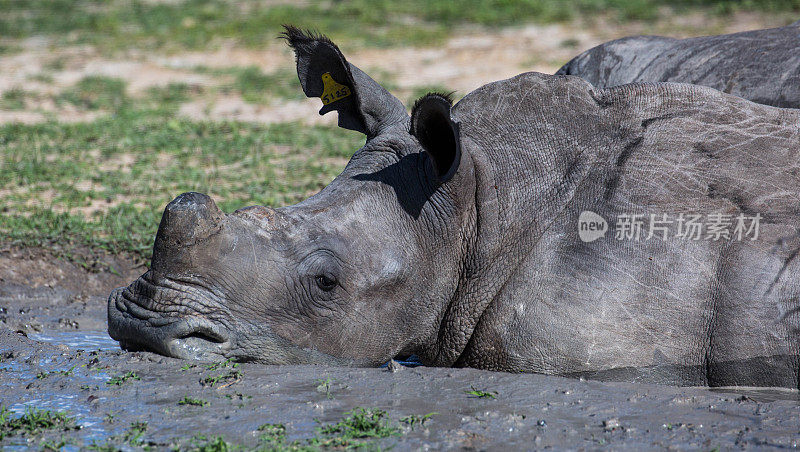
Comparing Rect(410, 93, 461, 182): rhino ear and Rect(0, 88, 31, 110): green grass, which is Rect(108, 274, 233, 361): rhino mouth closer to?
Rect(410, 93, 461, 182): rhino ear

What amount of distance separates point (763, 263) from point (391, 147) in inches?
78.2

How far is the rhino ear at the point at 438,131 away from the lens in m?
4.69

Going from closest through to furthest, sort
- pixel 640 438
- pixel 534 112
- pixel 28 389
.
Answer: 1. pixel 640 438
2. pixel 28 389
3. pixel 534 112

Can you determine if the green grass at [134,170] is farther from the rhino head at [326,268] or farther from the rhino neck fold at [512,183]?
the rhino neck fold at [512,183]

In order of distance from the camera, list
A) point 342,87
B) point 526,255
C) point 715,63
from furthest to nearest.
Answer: point 715,63
point 342,87
point 526,255

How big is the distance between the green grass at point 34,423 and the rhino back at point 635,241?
2005mm

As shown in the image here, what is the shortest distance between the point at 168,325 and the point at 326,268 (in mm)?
803

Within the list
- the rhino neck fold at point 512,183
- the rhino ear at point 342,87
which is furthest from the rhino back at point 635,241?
the rhino ear at point 342,87

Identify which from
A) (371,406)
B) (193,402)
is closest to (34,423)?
(193,402)

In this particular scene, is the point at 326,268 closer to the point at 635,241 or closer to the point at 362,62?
the point at 635,241

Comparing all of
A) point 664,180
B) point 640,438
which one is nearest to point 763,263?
point 664,180

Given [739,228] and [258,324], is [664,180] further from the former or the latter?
[258,324]

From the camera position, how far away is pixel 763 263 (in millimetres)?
4785

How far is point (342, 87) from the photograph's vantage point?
5.91 m
